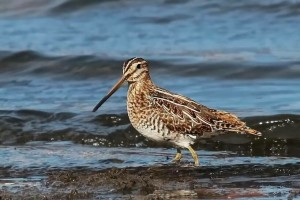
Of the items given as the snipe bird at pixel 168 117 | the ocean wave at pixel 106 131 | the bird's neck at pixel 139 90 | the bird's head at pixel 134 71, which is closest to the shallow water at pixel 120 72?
the ocean wave at pixel 106 131

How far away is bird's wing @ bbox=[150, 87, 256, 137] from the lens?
958 centimetres

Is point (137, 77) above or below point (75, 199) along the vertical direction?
above

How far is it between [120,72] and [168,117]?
6.19m

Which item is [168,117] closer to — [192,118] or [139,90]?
[192,118]

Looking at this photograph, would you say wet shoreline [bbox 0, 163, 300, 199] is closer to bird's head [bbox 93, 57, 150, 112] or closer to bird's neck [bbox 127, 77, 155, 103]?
bird's neck [bbox 127, 77, 155, 103]

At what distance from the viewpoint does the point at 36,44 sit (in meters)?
17.8

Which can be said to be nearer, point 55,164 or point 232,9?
point 55,164

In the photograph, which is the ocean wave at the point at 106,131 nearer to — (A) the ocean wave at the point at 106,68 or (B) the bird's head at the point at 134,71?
(B) the bird's head at the point at 134,71

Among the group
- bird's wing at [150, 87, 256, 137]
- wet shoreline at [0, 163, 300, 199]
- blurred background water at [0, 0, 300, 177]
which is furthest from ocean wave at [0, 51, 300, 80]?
wet shoreline at [0, 163, 300, 199]

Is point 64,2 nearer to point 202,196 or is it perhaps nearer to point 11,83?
point 11,83

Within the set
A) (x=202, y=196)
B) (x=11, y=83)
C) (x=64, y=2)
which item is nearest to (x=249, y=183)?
(x=202, y=196)

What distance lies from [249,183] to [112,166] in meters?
1.67

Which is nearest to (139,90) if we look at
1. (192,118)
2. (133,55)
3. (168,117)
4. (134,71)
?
(134,71)

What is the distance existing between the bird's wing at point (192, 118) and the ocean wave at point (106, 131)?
120cm
